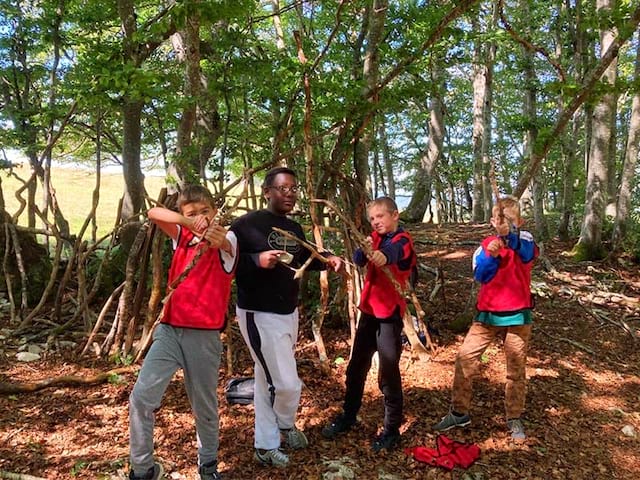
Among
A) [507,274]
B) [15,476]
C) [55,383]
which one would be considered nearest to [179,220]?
[15,476]

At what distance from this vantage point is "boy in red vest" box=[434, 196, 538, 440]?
3449 mm

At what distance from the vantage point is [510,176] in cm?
2195

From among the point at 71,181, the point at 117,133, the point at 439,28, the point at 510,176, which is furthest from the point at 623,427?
the point at 71,181

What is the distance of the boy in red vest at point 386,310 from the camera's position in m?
3.21

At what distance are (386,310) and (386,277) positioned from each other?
0.74 feet

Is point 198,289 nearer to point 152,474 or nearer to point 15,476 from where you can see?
point 152,474

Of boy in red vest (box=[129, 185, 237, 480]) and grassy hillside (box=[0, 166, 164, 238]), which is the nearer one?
boy in red vest (box=[129, 185, 237, 480])

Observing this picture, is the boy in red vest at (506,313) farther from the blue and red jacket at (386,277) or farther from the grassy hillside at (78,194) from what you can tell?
the grassy hillside at (78,194)

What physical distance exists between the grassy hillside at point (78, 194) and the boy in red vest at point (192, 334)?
1427 centimetres

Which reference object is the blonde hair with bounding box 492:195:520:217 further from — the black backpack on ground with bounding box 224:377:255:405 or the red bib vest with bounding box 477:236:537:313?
the black backpack on ground with bounding box 224:377:255:405

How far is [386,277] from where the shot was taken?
10.7ft

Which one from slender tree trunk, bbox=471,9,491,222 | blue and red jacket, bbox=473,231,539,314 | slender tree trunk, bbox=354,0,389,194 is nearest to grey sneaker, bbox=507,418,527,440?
blue and red jacket, bbox=473,231,539,314

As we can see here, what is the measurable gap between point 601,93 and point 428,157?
1008 centimetres

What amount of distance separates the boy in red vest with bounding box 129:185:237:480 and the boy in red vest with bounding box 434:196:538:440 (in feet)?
6.02
